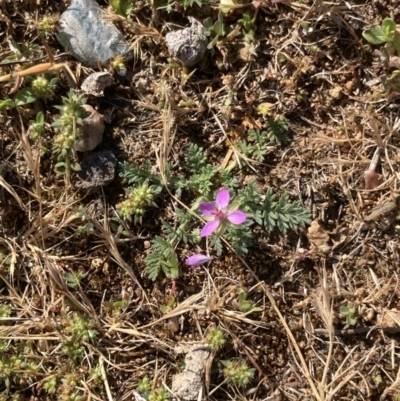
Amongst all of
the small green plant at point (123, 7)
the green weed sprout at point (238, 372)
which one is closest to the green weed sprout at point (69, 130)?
the small green plant at point (123, 7)

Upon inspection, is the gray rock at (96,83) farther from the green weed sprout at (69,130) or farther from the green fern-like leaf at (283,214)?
the green fern-like leaf at (283,214)

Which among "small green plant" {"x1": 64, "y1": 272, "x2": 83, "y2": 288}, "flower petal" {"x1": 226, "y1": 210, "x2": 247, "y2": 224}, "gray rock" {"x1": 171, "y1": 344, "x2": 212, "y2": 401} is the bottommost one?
"gray rock" {"x1": 171, "y1": 344, "x2": 212, "y2": 401}

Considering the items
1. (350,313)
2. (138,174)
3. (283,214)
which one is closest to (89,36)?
(138,174)

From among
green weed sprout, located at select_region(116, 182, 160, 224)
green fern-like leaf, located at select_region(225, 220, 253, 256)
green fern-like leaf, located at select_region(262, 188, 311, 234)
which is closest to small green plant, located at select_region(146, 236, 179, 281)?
green weed sprout, located at select_region(116, 182, 160, 224)

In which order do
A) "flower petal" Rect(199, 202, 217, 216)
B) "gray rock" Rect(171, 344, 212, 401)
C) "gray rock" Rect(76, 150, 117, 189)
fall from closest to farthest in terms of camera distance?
1. "flower petal" Rect(199, 202, 217, 216)
2. "gray rock" Rect(171, 344, 212, 401)
3. "gray rock" Rect(76, 150, 117, 189)

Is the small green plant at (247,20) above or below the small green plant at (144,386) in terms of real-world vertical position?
above

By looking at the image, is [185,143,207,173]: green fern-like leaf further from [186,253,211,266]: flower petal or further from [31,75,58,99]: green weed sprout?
[31,75,58,99]: green weed sprout

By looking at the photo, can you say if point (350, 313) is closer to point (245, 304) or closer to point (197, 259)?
point (245, 304)
